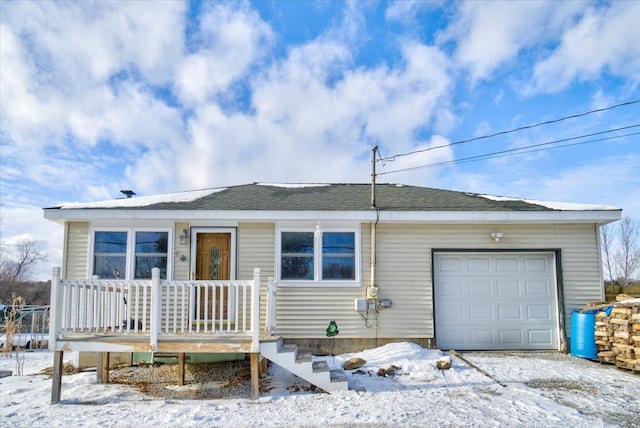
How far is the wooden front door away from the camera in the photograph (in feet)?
28.0

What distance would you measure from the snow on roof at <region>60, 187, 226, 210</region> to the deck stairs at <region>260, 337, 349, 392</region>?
4071 mm

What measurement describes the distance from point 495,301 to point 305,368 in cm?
453

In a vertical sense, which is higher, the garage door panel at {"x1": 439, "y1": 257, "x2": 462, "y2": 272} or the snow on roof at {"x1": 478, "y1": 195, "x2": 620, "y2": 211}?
the snow on roof at {"x1": 478, "y1": 195, "x2": 620, "y2": 211}

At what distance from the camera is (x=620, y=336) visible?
23.7 ft

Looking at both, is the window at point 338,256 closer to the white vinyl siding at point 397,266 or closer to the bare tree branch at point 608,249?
the white vinyl siding at point 397,266

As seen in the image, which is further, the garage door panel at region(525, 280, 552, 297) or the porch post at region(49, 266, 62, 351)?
the garage door panel at region(525, 280, 552, 297)

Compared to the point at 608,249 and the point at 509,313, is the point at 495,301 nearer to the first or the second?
the point at 509,313

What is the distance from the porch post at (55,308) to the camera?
6031 millimetres

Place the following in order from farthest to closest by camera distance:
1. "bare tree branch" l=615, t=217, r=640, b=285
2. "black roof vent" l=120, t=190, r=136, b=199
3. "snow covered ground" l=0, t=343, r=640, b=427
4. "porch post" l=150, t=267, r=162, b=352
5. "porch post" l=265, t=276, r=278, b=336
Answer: "bare tree branch" l=615, t=217, r=640, b=285, "black roof vent" l=120, t=190, r=136, b=199, "porch post" l=265, t=276, r=278, b=336, "porch post" l=150, t=267, r=162, b=352, "snow covered ground" l=0, t=343, r=640, b=427

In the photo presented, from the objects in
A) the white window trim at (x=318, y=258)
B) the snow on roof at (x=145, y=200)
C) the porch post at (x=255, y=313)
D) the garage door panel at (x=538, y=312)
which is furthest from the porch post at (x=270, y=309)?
the garage door panel at (x=538, y=312)

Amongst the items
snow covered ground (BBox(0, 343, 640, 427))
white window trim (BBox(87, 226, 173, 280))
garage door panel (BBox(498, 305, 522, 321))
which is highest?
white window trim (BBox(87, 226, 173, 280))

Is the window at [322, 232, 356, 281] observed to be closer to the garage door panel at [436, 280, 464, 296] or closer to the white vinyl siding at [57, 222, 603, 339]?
the white vinyl siding at [57, 222, 603, 339]

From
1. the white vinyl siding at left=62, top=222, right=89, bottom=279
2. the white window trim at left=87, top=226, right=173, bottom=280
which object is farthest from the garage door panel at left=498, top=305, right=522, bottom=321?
the white vinyl siding at left=62, top=222, right=89, bottom=279

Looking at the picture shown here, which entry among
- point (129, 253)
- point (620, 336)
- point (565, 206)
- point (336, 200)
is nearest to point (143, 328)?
point (129, 253)
